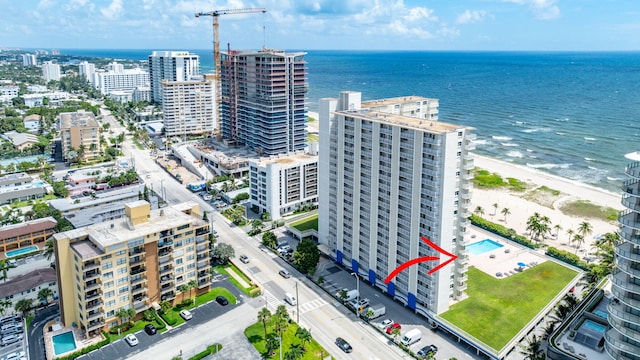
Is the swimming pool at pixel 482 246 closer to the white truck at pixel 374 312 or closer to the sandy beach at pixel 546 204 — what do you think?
the sandy beach at pixel 546 204

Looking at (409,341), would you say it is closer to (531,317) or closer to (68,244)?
(531,317)

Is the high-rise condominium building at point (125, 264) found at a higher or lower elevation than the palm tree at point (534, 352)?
higher

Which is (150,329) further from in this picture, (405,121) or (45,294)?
(405,121)

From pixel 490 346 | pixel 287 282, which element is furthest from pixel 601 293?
pixel 287 282

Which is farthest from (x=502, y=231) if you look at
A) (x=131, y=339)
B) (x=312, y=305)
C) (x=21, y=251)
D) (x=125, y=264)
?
(x=21, y=251)

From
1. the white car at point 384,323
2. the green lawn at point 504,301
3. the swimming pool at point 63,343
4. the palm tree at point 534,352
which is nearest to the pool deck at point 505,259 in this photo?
the green lawn at point 504,301

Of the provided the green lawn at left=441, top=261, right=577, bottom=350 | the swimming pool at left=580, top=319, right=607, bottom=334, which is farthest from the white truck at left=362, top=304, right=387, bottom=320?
the swimming pool at left=580, top=319, right=607, bottom=334
